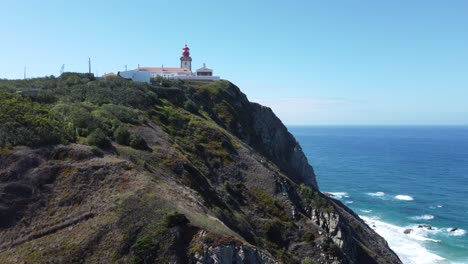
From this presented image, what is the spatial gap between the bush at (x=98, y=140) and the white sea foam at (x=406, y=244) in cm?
4634

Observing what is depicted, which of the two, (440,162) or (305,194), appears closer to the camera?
(305,194)

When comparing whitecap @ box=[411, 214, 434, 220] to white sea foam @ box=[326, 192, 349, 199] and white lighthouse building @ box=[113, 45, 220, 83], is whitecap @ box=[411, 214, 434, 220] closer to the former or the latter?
white sea foam @ box=[326, 192, 349, 199]

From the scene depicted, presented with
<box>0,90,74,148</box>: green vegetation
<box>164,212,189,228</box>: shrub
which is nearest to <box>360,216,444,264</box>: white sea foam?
<box>164,212,189,228</box>: shrub

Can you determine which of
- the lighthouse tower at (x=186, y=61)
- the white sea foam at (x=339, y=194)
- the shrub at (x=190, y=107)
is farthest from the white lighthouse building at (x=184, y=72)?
the white sea foam at (x=339, y=194)

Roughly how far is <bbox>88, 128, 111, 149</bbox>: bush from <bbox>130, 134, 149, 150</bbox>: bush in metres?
3.29

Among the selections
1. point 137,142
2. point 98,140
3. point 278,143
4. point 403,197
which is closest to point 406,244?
point 278,143

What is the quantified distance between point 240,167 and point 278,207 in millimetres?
8002

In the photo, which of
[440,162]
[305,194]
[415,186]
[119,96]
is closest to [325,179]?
[415,186]

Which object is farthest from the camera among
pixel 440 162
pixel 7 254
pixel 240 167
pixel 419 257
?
pixel 440 162

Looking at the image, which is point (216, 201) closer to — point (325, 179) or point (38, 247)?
point (38, 247)

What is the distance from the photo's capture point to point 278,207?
4431 centimetres

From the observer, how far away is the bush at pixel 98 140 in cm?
3556

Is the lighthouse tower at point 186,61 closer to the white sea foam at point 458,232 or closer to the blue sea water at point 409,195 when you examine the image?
the blue sea water at point 409,195

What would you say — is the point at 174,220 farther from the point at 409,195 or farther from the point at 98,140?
the point at 409,195
